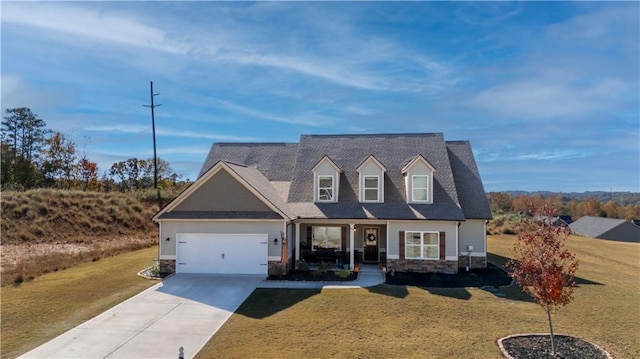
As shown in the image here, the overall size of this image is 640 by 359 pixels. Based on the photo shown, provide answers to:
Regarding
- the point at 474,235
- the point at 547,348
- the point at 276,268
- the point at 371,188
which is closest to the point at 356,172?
the point at 371,188

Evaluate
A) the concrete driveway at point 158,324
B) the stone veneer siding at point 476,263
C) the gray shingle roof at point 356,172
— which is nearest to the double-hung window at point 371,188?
the gray shingle roof at point 356,172

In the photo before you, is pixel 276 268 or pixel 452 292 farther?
pixel 276 268

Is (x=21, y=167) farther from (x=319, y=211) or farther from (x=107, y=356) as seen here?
(x=107, y=356)

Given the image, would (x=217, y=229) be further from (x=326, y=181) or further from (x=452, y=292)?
(x=452, y=292)

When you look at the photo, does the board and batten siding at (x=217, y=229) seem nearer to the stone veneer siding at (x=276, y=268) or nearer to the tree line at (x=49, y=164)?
the stone veneer siding at (x=276, y=268)

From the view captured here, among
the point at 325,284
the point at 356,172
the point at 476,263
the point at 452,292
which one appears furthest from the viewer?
the point at 356,172

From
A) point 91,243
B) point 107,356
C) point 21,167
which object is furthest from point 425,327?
point 21,167
